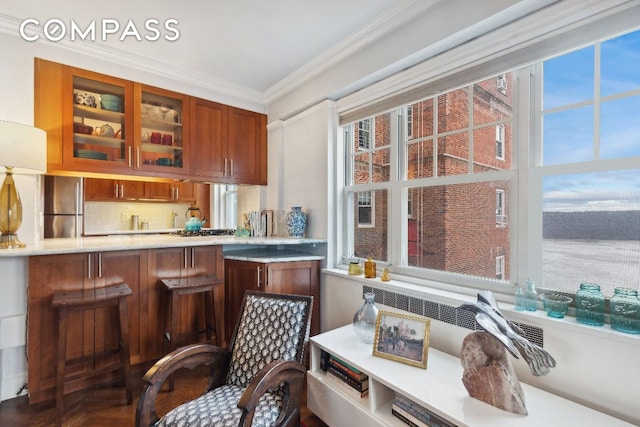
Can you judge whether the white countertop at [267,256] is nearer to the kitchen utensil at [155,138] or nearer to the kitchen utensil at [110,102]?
the kitchen utensil at [155,138]

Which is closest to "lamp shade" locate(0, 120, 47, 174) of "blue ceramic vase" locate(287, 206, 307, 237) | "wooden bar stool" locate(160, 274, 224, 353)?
"wooden bar stool" locate(160, 274, 224, 353)

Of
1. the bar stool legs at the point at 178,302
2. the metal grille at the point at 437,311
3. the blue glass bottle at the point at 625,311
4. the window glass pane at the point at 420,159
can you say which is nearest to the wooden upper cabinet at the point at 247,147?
the bar stool legs at the point at 178,302

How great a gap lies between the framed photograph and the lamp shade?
260 cm

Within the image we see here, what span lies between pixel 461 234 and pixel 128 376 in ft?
8.28

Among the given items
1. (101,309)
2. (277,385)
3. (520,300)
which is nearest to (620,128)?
(520,300)

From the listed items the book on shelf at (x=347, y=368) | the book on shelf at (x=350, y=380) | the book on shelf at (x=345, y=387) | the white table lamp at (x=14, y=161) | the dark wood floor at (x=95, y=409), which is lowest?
the dark wood floor at (x=95, y=409)

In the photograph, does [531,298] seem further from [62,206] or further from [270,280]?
[62,206]

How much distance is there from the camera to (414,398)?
1.39 m

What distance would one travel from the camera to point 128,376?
2.09 m

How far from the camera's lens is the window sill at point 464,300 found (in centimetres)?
133

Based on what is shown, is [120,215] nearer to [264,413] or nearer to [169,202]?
[169,202]

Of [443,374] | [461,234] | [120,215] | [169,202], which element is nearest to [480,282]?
[461,234]

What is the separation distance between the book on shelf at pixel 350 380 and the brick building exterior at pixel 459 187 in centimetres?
98

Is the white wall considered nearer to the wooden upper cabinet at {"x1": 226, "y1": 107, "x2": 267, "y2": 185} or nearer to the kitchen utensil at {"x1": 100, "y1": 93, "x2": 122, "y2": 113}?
the wooden upper cabinet at {"x1": 226, "y1": 107, "x2": 267, "y2": 185}
